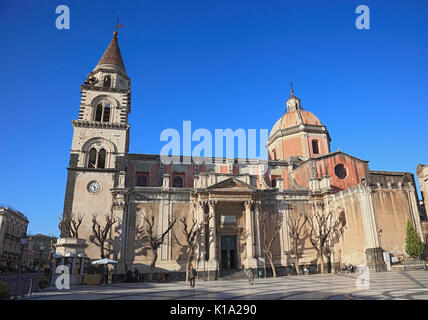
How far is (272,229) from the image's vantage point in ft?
99.0

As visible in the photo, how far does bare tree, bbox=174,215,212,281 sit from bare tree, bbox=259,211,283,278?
5.29m

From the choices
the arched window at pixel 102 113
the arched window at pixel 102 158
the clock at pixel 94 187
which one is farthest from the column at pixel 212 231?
the arched window at pixel 102 113

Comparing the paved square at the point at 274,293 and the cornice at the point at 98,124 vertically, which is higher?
the cornice at the point at 98,124

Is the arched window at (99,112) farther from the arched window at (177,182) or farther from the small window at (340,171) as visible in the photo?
the small window at (340,171)

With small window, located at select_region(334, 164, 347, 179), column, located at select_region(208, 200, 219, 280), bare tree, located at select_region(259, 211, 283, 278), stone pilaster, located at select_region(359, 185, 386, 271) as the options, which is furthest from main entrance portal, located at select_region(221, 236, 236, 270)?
small window, located at select_region(334, 164, 347, 179)

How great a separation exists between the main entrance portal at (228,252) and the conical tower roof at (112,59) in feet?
70.5

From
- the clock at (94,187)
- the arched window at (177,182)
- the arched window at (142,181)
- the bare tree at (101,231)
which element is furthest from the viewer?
the arched window at (177,182)

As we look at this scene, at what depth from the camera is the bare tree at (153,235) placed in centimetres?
2577

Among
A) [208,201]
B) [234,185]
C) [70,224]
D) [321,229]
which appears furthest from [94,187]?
[321,229]

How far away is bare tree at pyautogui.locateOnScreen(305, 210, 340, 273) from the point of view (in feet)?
91.2

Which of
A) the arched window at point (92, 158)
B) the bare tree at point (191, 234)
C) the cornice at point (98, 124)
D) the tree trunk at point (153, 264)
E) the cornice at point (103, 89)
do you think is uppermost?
the cornice at point (103, 89)

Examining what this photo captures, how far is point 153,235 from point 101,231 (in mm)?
4540

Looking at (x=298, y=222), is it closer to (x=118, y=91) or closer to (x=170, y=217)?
(x=170, y=217)
